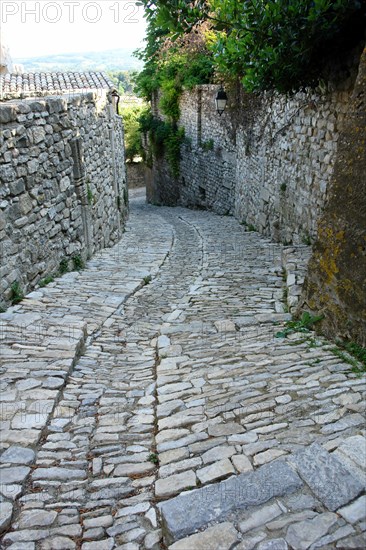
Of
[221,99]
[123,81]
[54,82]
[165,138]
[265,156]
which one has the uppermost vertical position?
[123,81]

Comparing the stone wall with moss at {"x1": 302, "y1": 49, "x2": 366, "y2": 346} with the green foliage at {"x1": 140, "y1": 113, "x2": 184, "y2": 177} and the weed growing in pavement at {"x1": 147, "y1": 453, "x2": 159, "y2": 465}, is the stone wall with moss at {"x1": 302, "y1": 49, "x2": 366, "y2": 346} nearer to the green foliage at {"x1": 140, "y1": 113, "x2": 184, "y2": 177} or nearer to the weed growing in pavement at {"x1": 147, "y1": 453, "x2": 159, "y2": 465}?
the weed growing in pavement at {"x1": 147, "y1": 453, "x2": 159, "y2": 465}

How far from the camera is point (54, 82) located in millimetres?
17531

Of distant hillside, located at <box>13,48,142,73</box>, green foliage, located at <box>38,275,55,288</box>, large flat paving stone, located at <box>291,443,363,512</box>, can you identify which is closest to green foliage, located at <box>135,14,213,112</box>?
green foliage, located at <box>38,275,55,288</box>

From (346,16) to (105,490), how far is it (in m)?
5.38

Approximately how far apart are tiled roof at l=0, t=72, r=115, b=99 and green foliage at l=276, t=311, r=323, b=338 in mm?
13826

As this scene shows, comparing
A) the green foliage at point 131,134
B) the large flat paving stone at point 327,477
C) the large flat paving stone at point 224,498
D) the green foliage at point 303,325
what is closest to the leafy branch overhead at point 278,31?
the green foliage at point 303,325

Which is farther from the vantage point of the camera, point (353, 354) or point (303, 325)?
point (303, 325)

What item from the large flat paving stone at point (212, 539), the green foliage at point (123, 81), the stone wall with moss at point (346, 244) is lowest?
the large flat paving stone at point (212, 539)

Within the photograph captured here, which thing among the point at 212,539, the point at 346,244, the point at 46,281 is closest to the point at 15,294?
the point at 46,281

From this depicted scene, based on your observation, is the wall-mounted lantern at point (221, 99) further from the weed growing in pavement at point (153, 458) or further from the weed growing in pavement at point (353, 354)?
the weed growing in pavement at point (153, 458)

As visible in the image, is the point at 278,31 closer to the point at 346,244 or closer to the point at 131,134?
the point at 346,244

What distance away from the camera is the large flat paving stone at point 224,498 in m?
2.33

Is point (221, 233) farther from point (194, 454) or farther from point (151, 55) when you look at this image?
point (151, 55)

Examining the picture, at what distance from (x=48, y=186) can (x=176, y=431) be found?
14.4 ft
